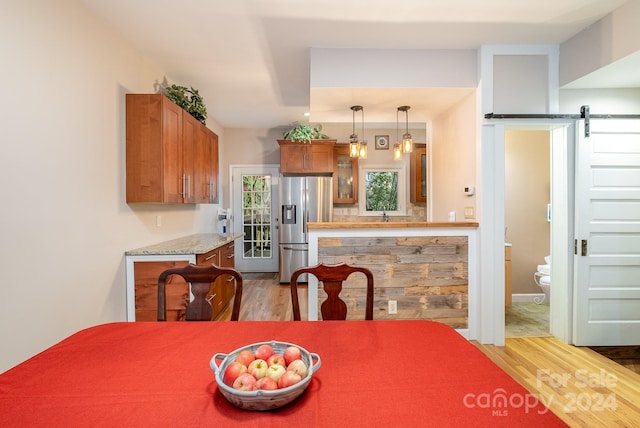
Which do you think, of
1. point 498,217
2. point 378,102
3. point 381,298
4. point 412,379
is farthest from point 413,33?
point 412,379

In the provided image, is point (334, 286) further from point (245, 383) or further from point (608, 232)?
point (608, 232)

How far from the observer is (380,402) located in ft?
2.67

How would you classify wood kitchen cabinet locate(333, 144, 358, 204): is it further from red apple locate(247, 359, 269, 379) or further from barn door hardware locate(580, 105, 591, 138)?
red apple locate(247, 359, 269, 379)

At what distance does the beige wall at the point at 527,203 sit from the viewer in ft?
13.4

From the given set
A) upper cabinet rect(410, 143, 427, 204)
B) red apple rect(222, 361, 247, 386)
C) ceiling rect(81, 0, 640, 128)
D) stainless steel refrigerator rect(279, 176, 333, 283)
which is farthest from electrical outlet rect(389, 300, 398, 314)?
upper cabinet rect(410, 143, 427, 204)

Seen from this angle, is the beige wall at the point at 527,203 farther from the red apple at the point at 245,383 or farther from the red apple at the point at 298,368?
the red apple at the point at 245,383

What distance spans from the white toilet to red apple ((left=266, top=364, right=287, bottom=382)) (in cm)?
385

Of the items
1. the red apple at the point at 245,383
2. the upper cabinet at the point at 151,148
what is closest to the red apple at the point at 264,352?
the red apple at the point at 245,383

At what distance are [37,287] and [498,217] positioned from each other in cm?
345

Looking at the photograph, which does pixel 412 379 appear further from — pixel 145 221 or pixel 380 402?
pixel 145 221

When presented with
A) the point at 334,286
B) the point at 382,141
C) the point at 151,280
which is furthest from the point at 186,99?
the point at 382,141

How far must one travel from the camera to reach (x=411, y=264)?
283 centimetres

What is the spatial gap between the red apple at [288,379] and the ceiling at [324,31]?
7.61ft

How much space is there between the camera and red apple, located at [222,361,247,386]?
2.67 feet
